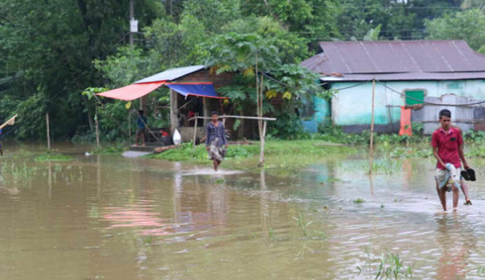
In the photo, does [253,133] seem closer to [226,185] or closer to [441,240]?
[226,185]

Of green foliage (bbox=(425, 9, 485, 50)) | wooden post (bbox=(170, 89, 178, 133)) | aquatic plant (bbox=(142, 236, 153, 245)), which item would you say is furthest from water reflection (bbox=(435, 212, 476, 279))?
green foliage (bbox=(425, 9, 485, 50))

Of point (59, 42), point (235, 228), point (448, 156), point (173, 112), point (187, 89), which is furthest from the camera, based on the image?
point (59, 42)

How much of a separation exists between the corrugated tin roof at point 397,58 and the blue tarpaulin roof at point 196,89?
606cm

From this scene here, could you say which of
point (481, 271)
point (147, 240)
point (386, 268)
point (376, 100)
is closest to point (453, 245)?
point (481, 271)

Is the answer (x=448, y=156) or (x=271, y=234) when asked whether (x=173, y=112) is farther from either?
(x=271, y=234)

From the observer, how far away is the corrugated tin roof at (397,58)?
92.7 ft

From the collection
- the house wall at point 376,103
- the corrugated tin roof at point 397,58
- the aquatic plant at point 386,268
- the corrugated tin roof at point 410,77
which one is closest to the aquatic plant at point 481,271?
the aquatic plant at point 386,268

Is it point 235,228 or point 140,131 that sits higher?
point 140,131

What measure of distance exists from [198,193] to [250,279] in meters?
6.01

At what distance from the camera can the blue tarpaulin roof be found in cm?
2167

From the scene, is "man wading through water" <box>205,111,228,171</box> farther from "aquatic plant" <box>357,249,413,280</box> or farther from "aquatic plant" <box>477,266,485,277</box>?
"aquatic plant" <box>477,266,485,277</box>

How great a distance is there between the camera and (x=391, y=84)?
2742 centimetres

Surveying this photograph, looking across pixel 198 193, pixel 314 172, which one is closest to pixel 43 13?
pixel 314 172

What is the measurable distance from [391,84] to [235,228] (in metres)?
20.2
